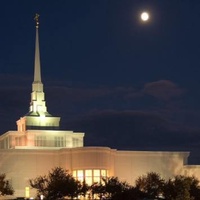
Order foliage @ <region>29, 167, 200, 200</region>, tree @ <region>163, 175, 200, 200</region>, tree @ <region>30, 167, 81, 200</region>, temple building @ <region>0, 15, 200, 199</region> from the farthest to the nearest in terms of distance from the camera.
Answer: temple building @ <region>0, 15, 200, 199</region>, tree @ <region>30, 167, 81, 200</region>, tree @ <region>163, 175, 200, 200</region>, foliage @ <region>29, 167, 200, 200</region>

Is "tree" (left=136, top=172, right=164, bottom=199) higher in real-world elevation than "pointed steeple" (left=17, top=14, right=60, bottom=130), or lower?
lower

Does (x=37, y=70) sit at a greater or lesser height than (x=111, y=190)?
greater

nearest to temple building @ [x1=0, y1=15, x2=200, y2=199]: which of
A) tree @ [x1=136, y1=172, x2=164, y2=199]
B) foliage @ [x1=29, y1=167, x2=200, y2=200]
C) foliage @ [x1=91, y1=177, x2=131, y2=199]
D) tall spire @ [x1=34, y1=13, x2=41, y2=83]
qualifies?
tall spire @ [x1=34, y1=13, x2=41, y2=83]

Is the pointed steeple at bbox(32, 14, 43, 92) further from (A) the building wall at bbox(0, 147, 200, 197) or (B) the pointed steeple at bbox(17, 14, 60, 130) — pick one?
(A) the building wall at bbox(0, 147, 200, 197)

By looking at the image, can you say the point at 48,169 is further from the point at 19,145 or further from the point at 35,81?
the point at 35,81

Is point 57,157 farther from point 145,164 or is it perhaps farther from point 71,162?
point 145,164

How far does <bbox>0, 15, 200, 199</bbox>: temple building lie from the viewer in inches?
3991

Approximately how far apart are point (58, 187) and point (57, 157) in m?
18.3

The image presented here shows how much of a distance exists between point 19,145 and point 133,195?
35124 millimetres

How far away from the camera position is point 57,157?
4104 inches

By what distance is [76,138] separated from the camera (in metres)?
115

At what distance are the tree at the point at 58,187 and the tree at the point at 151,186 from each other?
7978 mm

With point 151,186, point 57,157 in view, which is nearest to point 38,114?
point 57,157

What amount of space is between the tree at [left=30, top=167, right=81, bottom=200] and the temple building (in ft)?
22.3
